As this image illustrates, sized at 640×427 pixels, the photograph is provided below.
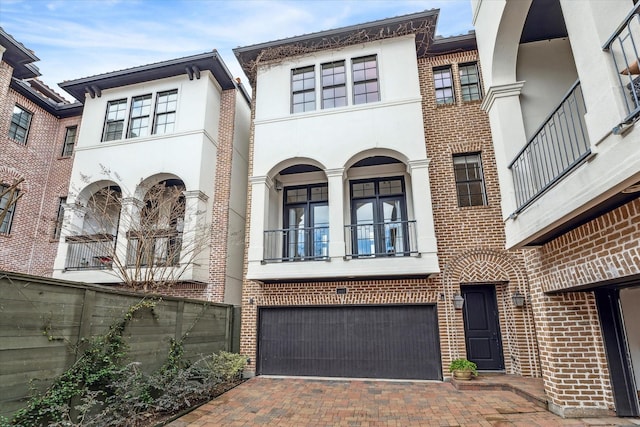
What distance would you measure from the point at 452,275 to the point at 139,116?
1013 centimetres

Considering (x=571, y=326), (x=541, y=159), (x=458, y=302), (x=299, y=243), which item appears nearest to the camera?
(x=541, y=159)

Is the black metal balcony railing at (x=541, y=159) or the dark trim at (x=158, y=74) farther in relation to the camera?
the dark trim at (x=158, y=74)

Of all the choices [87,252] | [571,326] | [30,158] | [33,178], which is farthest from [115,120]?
[571,326]

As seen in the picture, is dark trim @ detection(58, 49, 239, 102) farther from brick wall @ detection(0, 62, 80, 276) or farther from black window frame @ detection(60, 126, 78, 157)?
brick wall @ detection(0, 62, 80, 276)

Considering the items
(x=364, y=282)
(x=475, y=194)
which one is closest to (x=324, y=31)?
(x=475, y=194)

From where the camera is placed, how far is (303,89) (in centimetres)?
978

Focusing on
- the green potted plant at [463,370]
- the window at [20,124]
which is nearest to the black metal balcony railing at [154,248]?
the window at [20,124]

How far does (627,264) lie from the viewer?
3434 mm

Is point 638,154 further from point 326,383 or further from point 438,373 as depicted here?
point 326,383

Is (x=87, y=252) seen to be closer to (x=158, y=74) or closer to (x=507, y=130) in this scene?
(x=158, y=74)

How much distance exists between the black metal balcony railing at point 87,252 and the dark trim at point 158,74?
15.9 feet

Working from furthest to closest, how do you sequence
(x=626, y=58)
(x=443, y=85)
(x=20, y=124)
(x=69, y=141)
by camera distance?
(x=69, y=141), (x=20, y=124), (x=443, y=85), (x=626, y=58)

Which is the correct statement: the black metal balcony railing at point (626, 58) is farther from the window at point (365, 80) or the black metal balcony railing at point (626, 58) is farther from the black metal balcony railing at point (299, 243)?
the black metal balcony railing at point (299, 243)

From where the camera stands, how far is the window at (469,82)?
363 inches
